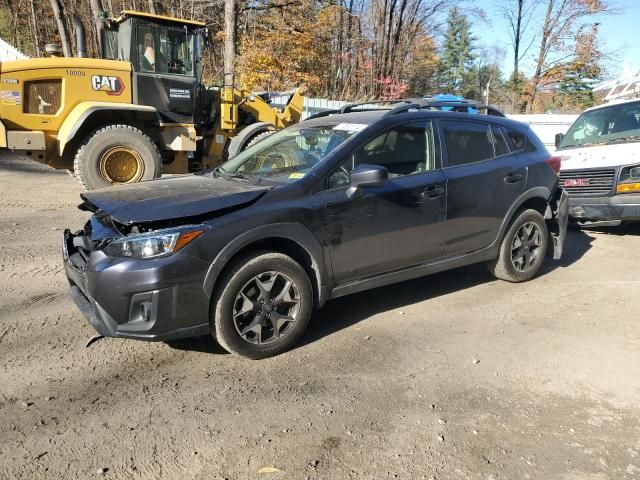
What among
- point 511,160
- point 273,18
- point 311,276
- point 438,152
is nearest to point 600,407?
point 311,276

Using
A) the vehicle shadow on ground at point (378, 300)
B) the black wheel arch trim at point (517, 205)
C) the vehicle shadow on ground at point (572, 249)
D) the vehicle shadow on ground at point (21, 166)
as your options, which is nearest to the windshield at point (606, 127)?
the vehicle shadow on ground at point (572, 249)

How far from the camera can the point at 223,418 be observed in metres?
3.01

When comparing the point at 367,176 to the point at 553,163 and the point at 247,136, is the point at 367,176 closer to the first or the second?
the point at 553,163

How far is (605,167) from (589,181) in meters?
0.28

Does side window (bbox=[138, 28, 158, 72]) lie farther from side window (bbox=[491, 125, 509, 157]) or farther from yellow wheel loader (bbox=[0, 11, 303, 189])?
side window (bbox=[491, 125, 509, 157])

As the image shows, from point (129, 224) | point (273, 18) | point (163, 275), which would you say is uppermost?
point (273, 18)

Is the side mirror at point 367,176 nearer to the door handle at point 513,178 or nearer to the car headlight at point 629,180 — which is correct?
the door handle at point 513,178

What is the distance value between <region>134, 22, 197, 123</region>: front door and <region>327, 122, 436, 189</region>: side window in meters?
6.35

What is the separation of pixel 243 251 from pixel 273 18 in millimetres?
23892

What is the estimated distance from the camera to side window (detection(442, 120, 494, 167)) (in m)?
4.80

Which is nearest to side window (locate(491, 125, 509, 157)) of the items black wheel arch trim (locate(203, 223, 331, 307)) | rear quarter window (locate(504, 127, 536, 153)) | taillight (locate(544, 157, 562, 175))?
rear quarter window (locate(504, 127, 536, 153))

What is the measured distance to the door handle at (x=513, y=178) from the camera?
16.8 ft

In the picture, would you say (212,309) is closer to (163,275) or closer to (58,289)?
(163,275)

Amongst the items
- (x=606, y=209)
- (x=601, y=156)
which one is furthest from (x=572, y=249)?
(x=601, y=156)
